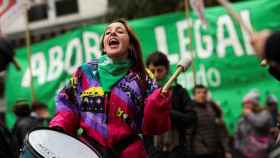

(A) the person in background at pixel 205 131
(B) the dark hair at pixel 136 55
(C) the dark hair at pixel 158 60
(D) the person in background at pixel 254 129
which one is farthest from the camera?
(D) the person in background at pixel 254 129

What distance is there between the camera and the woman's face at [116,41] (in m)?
5.12

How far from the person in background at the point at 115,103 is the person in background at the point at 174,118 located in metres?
1.15

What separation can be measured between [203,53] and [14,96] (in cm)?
408

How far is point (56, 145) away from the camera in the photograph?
459 cm

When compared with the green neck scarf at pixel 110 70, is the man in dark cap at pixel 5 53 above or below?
above

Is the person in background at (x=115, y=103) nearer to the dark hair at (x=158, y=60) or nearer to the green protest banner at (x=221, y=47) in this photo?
the dark hair at (x=158, y=60)

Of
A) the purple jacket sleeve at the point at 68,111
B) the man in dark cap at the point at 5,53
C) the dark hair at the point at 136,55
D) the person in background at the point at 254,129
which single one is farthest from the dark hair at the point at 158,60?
the person in background at the point at 254,129

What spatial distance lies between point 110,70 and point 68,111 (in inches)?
13.9

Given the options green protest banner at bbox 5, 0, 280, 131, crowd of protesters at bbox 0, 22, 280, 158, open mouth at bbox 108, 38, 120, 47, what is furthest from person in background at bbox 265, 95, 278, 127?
open mouth at bbox 108, 38, 120, 47

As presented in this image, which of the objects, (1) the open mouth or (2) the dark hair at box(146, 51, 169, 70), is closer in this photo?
(1) the open mouth

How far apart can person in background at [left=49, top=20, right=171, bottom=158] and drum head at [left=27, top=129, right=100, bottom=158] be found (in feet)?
0.62

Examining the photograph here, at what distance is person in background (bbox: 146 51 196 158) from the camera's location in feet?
20.4

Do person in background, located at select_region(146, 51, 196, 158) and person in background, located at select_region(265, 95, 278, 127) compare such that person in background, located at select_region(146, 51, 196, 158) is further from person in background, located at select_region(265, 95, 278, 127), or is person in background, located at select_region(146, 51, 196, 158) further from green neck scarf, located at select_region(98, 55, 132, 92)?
person in background, located at select_region(265, 95, 278, 127)

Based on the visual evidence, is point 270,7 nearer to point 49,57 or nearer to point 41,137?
point 49,57
